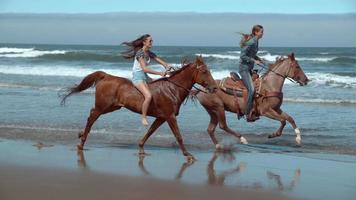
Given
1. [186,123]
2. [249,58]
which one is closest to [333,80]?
[186,123]

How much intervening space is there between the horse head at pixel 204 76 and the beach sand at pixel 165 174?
4.05ft

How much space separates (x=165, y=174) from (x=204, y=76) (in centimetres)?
215

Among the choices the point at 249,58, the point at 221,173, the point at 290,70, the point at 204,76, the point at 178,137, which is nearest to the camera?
the point at 221,173

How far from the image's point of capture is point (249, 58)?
1147 centimetres

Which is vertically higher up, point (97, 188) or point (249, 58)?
point (249, 58)

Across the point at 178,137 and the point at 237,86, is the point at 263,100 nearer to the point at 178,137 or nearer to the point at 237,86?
the point at 237,86

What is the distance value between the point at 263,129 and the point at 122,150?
14.7 ft

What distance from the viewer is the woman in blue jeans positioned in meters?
11.3

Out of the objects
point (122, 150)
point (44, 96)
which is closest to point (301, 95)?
point (44, 96)

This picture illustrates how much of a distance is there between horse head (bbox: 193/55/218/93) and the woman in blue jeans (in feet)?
5.88

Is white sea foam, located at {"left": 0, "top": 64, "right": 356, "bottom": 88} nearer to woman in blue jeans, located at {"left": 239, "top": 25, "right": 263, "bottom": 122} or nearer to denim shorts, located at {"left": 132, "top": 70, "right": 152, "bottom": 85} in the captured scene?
woman in blue jeans, located at {"left": 239, "top": 25, "right": 263, "bottom": 122}

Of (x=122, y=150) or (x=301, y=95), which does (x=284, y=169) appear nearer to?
(x=122, y=150)

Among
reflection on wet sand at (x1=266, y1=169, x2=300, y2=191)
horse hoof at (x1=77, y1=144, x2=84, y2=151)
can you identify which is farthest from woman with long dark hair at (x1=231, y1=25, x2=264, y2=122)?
horse hoof at (x1=77, y1=144, x2=84, y2=151)

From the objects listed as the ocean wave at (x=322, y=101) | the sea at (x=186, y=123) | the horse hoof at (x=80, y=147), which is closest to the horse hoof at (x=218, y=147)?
→ the sea at (x=186, y=123)
